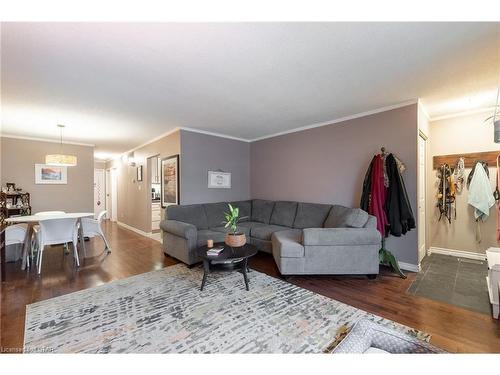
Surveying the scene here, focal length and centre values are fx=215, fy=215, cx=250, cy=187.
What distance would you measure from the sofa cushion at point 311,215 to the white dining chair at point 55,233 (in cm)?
361

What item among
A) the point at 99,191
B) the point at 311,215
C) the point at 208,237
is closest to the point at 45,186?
the point at 99,191

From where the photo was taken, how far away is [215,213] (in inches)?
165

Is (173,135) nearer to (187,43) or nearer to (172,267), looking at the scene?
(172,267)

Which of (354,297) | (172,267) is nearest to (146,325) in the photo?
(172,267)

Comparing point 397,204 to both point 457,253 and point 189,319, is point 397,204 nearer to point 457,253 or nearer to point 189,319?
point 457,253

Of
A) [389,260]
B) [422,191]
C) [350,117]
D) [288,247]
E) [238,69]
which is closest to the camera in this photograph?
[238,69]

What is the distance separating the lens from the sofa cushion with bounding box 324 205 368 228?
2.83 meters

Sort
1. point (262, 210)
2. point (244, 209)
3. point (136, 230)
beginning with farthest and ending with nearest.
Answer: point (136, 230) → point (244, 209) → point (262, 210)

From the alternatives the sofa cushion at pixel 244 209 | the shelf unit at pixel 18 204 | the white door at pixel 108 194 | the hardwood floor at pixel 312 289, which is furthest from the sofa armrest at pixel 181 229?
the white door at pixel 108 194

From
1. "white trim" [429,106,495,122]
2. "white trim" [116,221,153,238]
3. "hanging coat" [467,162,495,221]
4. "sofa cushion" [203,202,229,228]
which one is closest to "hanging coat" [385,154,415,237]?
"hanging coat" [467,162,495,221]

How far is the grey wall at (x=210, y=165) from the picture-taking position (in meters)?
4.11

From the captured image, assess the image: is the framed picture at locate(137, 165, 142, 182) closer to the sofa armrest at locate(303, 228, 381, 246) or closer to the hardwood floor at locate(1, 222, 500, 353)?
the hardwood floor at locate(1, 222, 500, 353)

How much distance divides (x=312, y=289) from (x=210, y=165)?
3027mm
